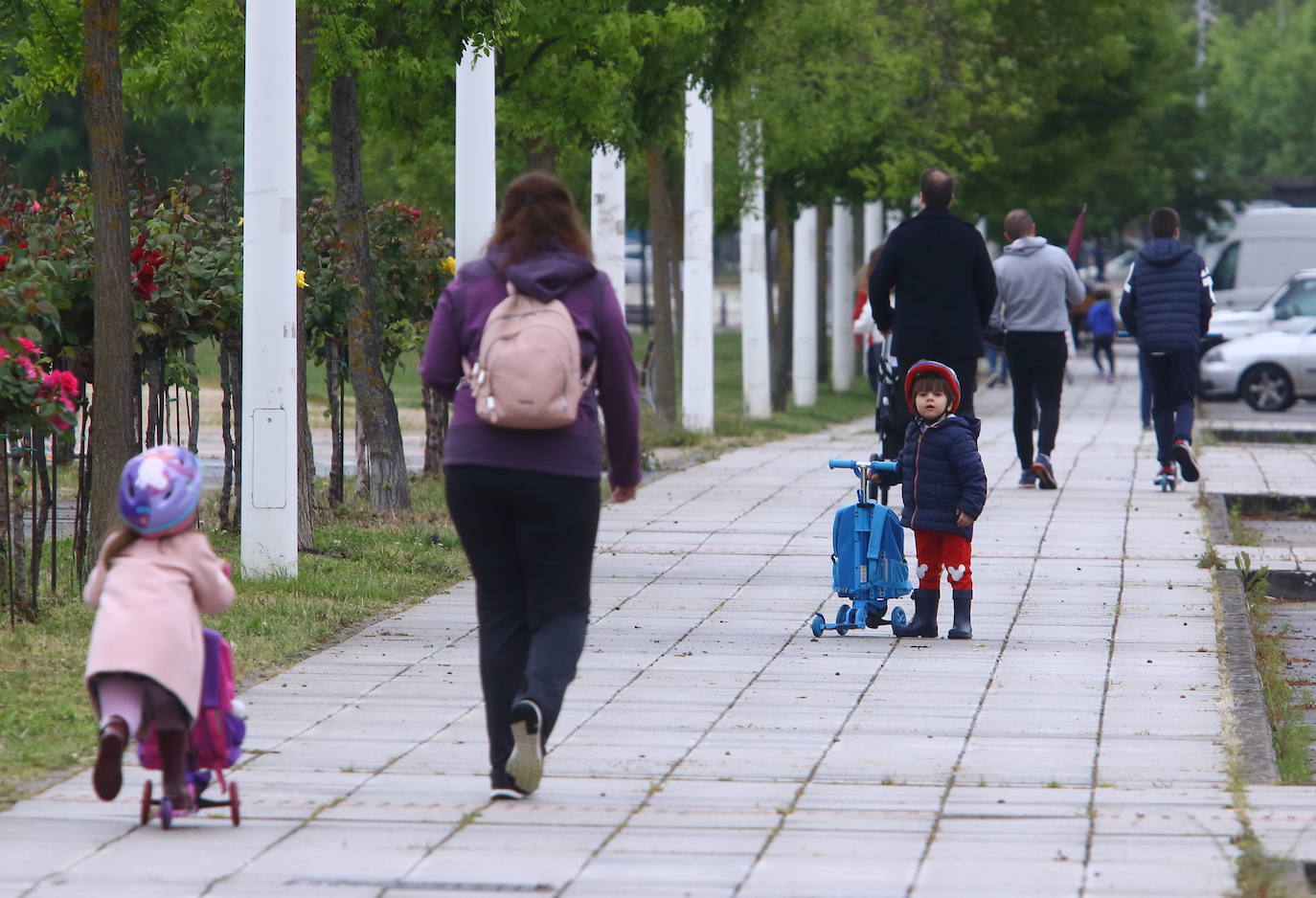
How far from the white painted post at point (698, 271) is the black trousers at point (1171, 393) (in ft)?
23.1

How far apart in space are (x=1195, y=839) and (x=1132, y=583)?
524 cm

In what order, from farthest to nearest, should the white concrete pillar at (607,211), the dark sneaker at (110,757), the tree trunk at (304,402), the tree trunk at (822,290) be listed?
the tree trunk at (822,290) < the white concrete pillar at (607,211) < the tree trunk at (304,402) < the dark sneaker at (110,757)

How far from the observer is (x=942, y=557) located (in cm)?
888

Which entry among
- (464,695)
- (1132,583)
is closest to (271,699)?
(464,695)

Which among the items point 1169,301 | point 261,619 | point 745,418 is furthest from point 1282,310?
point 261,619

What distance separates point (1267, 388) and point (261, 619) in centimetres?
2164

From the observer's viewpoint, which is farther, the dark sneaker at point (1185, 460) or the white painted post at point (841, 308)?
the white painted post at point (841, 308)

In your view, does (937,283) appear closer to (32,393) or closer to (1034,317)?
(1034,317)

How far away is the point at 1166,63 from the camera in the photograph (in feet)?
140

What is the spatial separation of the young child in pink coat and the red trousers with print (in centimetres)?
395

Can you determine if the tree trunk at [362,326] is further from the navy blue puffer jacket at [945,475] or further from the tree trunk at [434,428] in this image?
the navy blue puffer jacket at [945,475]

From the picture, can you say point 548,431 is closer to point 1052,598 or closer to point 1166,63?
point 1052,598

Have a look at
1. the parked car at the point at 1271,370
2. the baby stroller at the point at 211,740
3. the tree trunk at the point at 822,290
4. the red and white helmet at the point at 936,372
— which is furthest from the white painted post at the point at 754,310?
the baby stroller at the point at 211,740

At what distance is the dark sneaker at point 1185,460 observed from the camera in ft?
49.3
